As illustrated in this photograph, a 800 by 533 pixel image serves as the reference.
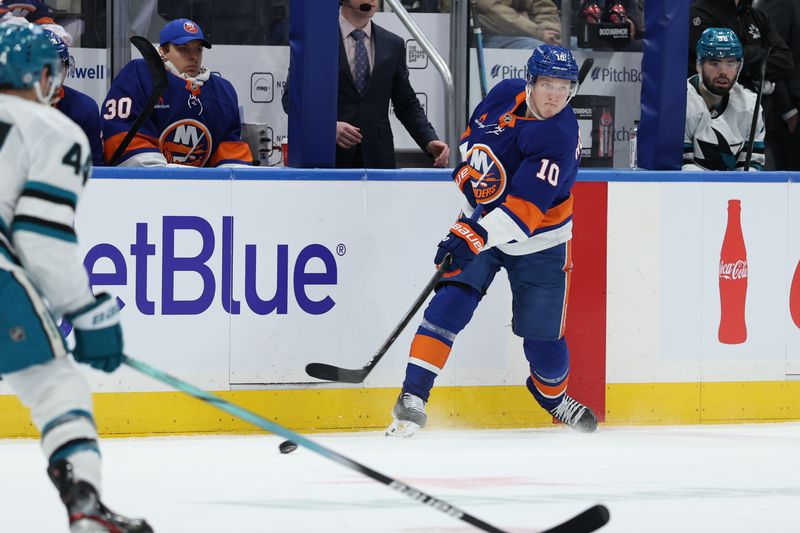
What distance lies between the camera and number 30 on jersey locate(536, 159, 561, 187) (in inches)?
175

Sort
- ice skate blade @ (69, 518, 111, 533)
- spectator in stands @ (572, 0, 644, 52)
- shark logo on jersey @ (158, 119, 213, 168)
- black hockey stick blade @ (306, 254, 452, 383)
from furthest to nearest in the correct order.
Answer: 1. spectator in stands @ (572, 0, 644, 52)
2. shark logo on jersey @ (158, 119, 213, 168)
3. black hockey stick blade @ (306, 254, 452, 383)
4. ice skate blade @ (69, 518, 111, 533)

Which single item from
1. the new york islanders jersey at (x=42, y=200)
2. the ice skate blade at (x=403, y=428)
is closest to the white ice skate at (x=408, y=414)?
the ice skate blade at (x=403, y=428)

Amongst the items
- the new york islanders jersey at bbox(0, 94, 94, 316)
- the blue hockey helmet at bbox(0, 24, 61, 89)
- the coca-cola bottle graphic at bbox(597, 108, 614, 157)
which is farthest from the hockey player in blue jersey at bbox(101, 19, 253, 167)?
the coca-cola bottle graphic at bbox(597, 108, 614, 157)

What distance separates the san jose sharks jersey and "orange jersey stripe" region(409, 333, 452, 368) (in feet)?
4.43

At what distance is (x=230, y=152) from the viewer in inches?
195

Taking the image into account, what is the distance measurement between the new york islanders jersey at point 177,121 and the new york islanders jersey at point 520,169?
853 mm

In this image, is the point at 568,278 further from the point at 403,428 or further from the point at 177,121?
the point at 177,121

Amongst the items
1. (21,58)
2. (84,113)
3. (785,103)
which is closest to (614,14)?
(785,103)

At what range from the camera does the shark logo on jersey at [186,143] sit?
193 inches

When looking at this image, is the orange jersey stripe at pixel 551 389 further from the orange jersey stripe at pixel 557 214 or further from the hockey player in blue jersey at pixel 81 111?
the hockey player in blue jersey at pixel 81 111

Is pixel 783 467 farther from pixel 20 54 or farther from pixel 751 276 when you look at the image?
pixel 20 54

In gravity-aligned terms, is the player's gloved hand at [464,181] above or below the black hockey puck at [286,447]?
above

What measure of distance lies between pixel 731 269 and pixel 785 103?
1430 millimetres

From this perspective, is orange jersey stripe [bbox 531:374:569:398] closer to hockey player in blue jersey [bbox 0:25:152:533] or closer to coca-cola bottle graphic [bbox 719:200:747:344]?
coca-cola bottle graphic [bbox 719:200:747:344]
